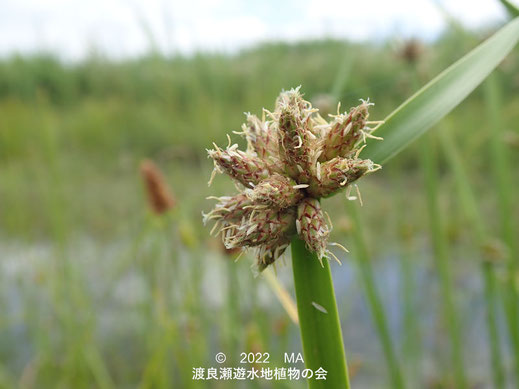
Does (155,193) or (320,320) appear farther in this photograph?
(155,193)

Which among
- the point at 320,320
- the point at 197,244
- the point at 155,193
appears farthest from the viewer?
the point at 197,244

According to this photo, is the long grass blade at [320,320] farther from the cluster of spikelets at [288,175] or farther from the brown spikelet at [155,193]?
the brown spikelet at [155,193]

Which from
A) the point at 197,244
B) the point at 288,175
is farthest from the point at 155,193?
the point at 288,175

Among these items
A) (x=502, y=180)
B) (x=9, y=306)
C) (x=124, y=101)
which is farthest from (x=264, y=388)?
(x=124, y=101)

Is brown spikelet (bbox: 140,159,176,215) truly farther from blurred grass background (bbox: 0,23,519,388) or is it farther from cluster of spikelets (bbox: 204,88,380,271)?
cluster of spikelets (bbox: 204,88,380,271)

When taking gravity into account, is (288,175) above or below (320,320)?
above

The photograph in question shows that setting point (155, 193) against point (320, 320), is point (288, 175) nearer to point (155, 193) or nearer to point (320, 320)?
point (320, 320)

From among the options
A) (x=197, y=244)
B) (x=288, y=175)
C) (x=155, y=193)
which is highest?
(x=197, y=244)

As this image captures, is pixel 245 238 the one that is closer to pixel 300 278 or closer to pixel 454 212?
pixel 300 278

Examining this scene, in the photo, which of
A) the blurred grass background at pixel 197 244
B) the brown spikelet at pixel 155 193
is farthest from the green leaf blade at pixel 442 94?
the brown spikelet at pixel 155 193
